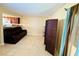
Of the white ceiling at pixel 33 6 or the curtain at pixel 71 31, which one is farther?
the white ceiling at pixel 33 6

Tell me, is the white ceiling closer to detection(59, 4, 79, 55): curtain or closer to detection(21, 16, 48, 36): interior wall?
detection(59, 4, 79, 55): curtain

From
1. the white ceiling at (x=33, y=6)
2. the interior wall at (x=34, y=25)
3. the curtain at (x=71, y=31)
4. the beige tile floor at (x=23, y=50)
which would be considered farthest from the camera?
the interior wall at (x=34, y=25)

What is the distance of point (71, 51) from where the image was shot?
2275 mm

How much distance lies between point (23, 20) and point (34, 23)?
1026mm

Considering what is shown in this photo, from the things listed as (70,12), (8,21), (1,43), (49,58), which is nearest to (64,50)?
(70,12)

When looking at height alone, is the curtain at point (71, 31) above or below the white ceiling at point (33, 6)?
below

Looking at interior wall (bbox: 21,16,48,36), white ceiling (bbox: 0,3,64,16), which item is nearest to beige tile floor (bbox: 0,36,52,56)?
white ceiling (bbox: 0,3,64,16)

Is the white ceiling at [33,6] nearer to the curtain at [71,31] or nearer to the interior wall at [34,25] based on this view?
the curtain at [71,31]

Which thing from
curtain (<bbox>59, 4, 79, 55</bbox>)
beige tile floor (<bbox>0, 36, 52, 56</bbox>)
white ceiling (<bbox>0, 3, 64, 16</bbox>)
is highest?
white ceiling (<bbox>0, 3, 64, 16</bbox>)

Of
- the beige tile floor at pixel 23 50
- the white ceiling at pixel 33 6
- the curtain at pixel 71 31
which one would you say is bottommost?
the beige tile floor at pixel 23 50

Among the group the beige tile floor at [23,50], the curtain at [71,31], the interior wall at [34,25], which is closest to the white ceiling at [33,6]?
the curtain at [71,31]

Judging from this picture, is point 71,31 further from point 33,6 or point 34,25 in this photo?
point 34,25

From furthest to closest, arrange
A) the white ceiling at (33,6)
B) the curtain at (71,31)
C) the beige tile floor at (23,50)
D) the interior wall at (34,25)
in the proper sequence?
the interior wall at (34,25) < the white ceiling at (33,6) < the beige tile floor at (23,50) < the curtain at (71,31)

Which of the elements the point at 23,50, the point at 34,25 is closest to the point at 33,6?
the point at 23,50
